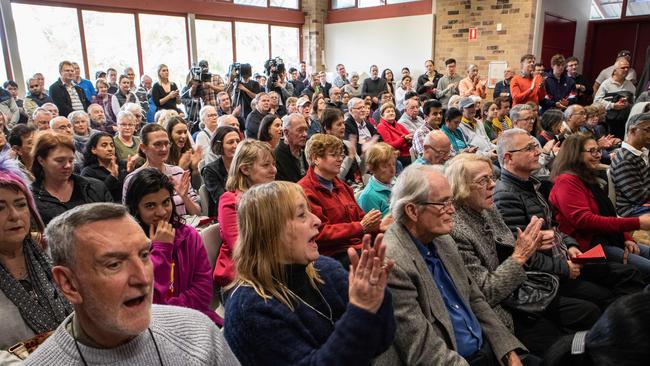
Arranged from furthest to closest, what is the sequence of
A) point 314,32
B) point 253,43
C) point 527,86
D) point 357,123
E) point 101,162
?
point 314,32
point 253,43
point 527,86
point 357,123
point 101,162

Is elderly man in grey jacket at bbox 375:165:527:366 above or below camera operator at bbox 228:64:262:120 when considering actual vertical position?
below

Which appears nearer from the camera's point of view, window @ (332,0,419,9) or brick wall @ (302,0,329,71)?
window @ (332,0,419,9)

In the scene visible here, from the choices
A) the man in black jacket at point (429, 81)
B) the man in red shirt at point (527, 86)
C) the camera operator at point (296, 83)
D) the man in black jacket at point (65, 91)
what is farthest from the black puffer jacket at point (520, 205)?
the camera operator at point (296, 83)

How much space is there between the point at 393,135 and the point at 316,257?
157 inches

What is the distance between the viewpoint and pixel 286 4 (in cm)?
1209

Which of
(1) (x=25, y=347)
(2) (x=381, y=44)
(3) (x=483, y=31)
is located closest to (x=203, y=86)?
(1) (x=25, y=347)

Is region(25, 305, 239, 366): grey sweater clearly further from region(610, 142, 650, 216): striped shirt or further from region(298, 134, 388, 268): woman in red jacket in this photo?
region(610, 142, 650, 216): striped shirt

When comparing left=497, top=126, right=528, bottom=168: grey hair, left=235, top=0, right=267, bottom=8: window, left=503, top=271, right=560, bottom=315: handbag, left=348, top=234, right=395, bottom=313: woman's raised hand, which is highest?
left=235, top=0, right=267, bottom=8: window

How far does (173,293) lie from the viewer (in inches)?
74.4

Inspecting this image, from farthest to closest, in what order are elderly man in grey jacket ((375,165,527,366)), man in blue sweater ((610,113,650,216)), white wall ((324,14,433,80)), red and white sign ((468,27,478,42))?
white wall ((324,14,433,80)), red and white sign ((468,27,478,42)), man in blue sweater ((610,113,650,216)), elderly man in grey jacket ((375,165,527,366))

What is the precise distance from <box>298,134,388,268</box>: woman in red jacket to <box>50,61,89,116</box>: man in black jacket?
522cm

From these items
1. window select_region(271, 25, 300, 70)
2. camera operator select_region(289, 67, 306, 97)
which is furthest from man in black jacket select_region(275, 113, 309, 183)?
window select_region(271, 25, 300, 70)

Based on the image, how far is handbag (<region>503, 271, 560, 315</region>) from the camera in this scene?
2.01 metres

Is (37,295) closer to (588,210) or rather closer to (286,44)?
(588,210)
